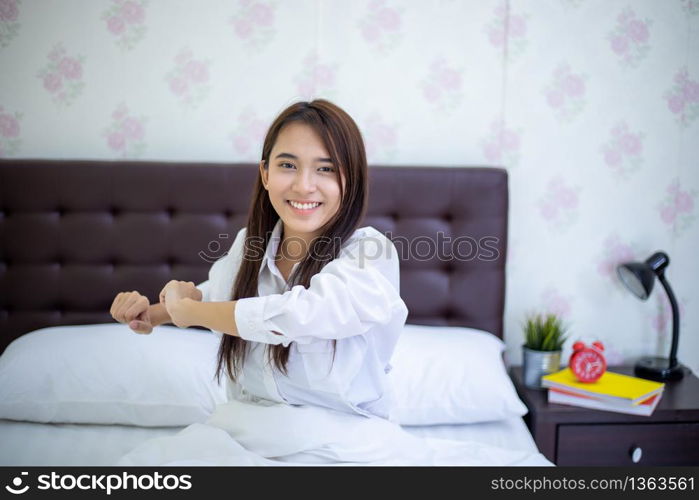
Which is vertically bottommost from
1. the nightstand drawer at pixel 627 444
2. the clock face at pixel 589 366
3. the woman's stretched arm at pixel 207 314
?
the nightstand drawer at pixel 627 444

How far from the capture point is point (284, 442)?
4.16 feet

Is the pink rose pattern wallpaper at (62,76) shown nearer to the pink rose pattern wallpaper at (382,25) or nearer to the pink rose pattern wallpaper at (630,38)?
the pink rose pattern wallpaper at (382,25)

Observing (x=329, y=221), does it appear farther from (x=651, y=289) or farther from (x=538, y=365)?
(x=651, y=289)

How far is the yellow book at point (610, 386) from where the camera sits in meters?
1.94

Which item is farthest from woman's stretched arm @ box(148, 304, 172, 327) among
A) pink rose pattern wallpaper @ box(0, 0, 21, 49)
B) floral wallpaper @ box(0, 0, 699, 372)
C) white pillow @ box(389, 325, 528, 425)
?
pink rose pattern wallpaper @ box(0, 0, 21, 49)

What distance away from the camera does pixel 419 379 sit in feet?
6.23

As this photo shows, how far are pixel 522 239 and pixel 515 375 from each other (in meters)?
0.52

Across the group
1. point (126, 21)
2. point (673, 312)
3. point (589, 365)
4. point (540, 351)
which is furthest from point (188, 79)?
point (673, 312)

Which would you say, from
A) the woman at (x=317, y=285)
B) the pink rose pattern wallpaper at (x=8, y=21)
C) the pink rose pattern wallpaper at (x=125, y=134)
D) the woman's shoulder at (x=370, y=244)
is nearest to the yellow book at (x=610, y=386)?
the woman at (x=317, y=285)

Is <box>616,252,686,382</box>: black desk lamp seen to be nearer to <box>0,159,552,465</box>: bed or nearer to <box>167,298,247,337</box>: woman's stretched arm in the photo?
<box>0,159,552,465</box>: bed

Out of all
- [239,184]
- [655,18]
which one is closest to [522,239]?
[655,18]

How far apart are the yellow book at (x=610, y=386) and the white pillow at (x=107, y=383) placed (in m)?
1.12

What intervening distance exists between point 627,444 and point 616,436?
5 cm

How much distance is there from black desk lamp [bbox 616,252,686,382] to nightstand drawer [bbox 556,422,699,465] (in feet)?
0.84
